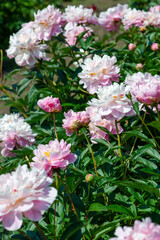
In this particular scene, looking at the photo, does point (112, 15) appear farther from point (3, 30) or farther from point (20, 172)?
point (3, 30)

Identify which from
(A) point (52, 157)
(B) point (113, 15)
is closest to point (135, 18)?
(B) point (113, 15)

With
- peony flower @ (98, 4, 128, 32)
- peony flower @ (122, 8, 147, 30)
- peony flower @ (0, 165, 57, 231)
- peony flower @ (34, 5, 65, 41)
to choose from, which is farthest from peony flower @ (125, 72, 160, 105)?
peony flower @ (98, 4, 128, 32)

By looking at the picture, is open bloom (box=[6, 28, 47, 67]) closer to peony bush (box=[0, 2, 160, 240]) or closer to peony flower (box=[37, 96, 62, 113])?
peony bush (box=[0, 2, 160, 240])

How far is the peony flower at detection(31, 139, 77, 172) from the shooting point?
2.80ft

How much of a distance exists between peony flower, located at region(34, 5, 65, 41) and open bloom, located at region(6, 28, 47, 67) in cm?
6

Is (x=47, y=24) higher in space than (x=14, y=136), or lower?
higher

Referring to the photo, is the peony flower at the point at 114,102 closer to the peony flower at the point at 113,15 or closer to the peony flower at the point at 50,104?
the peony flower at the point at 50,104

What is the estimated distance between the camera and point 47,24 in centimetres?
160

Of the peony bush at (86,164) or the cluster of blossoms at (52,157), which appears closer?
the peony bush at (86,164)

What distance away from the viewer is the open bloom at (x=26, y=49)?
148 centimetres

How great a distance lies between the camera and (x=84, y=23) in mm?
2057

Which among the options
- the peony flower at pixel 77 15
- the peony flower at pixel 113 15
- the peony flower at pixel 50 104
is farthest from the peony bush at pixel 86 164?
the peony flower at pixel 113 15

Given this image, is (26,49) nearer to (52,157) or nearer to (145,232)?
(52,157)

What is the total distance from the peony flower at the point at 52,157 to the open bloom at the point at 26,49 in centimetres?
68
